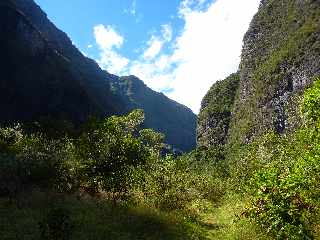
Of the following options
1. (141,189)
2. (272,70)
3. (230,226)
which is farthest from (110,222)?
(272,70)

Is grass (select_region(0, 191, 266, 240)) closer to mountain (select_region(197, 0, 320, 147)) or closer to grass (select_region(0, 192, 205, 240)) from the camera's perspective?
grass (select_region(0, 192, 205, 240))

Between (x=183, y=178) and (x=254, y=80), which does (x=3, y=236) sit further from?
(x=254, y=80)

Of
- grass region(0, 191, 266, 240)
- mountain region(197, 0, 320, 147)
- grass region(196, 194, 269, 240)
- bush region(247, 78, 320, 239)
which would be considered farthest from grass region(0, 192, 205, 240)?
mountain region(197, 0, 320, 147)

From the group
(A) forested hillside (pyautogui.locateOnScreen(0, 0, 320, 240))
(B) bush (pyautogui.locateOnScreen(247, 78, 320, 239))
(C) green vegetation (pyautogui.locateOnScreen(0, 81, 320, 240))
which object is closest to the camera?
(B) bush (pyautogui.locateOnScreen(247, 78, 320, 239))

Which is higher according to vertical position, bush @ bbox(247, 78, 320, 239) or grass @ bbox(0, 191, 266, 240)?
bush @ bbox(247, 78, 320, 239)

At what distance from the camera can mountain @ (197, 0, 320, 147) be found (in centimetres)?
13162

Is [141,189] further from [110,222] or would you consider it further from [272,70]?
[272,70]

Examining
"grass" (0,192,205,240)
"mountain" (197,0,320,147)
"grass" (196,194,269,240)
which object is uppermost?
"mountain" (197,0,320,147)

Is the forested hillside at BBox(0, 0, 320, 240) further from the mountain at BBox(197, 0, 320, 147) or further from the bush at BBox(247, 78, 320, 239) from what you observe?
the mountain at BBox(197, 0, 320, 147)

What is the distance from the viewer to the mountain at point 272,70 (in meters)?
132

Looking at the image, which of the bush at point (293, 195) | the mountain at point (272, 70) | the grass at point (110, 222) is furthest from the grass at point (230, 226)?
the mountain at point (272, 70)

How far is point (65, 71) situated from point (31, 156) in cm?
13492

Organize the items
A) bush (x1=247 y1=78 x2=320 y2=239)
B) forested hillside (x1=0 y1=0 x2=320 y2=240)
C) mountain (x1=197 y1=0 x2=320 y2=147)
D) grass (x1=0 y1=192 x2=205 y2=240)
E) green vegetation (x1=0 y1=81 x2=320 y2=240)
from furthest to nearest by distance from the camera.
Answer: mountain (x1=197 y1=0 x2=320 y2=147)
grass (x1=0 y1=192 x2=205 y2=240)
green vegetation (x1=0 y1=81 x2=320 y2=240)
forested hillside (x1=0 y1=0 x2=320 y2=240)
bush (x1=247 y1=78 x2=320 y2=239)

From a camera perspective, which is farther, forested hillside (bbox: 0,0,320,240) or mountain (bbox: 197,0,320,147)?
mountain (bbox: 197,0,320,147)
